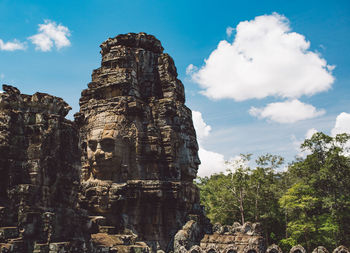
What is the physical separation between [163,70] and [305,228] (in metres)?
17.1

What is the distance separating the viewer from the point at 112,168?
1642 cm

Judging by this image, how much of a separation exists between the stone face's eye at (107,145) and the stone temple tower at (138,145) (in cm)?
5

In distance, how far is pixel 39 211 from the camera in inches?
347

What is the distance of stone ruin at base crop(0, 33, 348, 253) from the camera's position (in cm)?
904

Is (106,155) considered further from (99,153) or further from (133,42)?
(133,42)

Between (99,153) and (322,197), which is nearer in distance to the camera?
(99,153)

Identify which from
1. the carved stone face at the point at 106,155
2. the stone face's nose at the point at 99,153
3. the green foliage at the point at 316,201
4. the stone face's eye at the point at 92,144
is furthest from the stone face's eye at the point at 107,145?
the green foliage at the point at 316,201

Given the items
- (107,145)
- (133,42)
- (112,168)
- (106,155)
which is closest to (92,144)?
(107,145)

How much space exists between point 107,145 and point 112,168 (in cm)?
115

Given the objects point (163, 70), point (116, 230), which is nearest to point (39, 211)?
point (116, 230)

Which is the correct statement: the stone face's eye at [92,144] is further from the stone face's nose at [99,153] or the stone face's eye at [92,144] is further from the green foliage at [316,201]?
the green foliage at [316,201]

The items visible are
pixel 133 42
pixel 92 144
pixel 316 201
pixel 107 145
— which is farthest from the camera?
pixel 316 201

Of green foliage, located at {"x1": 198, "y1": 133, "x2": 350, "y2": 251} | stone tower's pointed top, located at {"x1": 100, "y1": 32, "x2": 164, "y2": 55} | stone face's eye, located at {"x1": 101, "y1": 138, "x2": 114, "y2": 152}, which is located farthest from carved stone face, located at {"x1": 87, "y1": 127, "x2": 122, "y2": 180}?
green foliage, located at {"x1": 198, "y1": 133, "x2": 350, "y2": 251}

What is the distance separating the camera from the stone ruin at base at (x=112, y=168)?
9.04m
